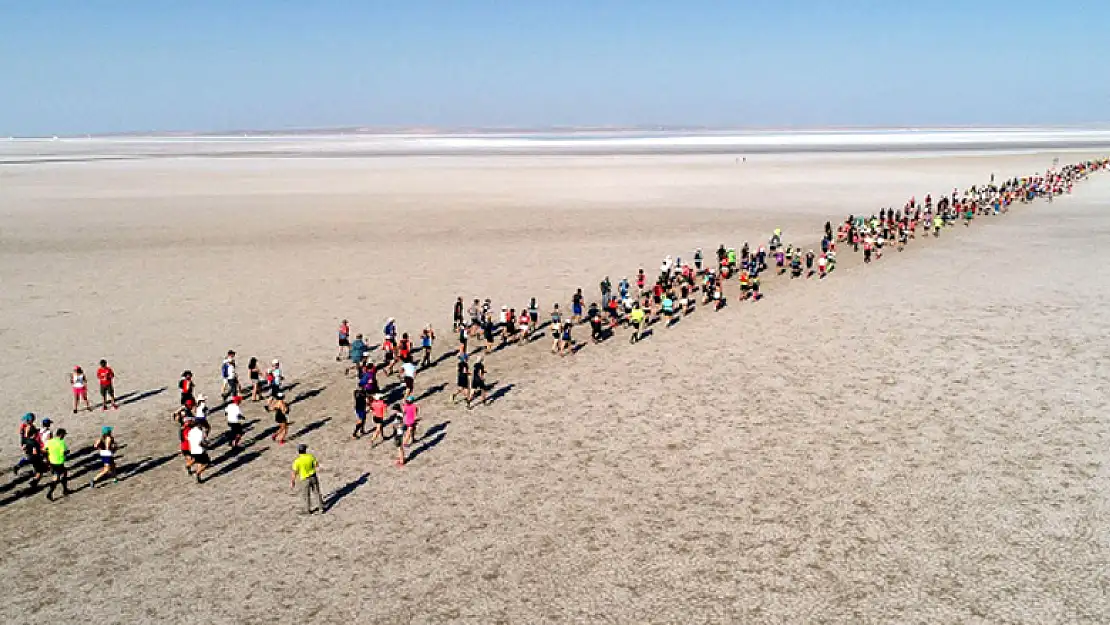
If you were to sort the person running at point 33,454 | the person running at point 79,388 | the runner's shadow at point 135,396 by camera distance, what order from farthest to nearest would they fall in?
1. the runner's shadow at point 135,396
2. the person running at point 79,388
3. the person running at point 33,454

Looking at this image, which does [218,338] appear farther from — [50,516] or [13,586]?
[13,586]

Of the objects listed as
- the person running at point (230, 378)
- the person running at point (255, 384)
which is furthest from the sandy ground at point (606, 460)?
the person running at point (230, 378)

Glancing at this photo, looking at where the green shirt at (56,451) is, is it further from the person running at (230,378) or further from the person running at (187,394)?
the person running at (230,378)

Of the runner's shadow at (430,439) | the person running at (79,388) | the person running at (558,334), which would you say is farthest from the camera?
the person running at (558,334)

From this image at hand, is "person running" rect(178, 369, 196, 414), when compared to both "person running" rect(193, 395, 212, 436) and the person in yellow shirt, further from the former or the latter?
the person in yellow shirt

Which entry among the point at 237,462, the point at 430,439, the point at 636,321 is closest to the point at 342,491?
the point at 430,439

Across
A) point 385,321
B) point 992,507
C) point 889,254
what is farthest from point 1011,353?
point 385,321
